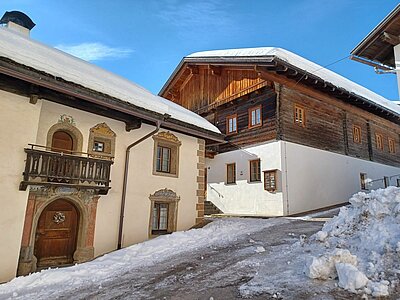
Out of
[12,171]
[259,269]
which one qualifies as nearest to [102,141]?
[12,171]

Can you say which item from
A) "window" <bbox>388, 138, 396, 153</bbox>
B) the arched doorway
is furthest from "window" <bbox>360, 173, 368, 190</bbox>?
the arched doorway

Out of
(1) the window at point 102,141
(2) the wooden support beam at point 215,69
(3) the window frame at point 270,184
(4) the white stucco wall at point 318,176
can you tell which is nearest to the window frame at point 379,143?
(4) the white stucco wall at point 318,176

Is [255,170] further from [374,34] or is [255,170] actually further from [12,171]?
[12,171]

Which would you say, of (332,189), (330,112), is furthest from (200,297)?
(330,112)

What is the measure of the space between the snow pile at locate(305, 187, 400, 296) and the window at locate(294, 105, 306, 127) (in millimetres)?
9255

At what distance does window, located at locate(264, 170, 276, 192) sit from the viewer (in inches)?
553

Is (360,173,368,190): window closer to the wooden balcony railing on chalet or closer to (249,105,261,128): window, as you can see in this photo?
(249,105,261,128): window

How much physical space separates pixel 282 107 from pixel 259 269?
35.6 ft

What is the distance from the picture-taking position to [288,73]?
14.9 meters

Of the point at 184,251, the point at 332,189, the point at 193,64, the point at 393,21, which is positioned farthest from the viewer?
the point at 193,64

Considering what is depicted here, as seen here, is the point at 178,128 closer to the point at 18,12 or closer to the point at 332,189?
the point at 18,12

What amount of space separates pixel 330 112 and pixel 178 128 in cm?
1127

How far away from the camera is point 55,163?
708cm

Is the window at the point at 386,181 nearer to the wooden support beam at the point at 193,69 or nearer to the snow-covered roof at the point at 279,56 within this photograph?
the snow-covered roof at the point at 279,56
